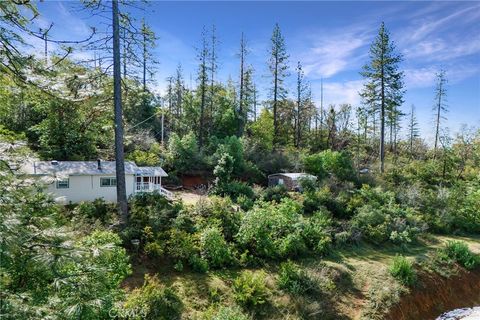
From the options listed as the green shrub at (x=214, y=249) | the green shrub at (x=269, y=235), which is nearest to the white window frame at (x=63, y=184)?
the green shrub at (x=214, y=249)

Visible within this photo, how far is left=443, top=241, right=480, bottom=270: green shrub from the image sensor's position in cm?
1489

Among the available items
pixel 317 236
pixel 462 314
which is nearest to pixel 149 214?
pixel 317 236

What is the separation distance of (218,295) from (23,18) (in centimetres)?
912

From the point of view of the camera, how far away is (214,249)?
1207cm

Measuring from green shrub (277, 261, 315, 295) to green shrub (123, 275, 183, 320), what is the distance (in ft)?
12.1

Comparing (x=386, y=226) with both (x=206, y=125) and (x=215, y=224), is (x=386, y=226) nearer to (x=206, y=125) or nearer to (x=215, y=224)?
(x=215, y=224)

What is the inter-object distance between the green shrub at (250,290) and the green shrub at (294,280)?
707mm

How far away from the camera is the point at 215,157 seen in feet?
80.2

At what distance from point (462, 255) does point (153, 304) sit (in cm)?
1432

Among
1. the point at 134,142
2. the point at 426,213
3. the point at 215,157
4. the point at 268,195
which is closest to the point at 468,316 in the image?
the point at 426,213

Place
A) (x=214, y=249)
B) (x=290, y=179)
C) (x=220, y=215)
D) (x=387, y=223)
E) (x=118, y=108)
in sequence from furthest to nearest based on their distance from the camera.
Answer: (x=290, y=179) < (x=387, y=223) < (x=220, y=215) < (x=118, y=108) < (x=214, y=249)

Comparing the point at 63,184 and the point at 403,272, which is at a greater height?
the point at 63,184

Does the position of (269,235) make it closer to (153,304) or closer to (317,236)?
(317,236)

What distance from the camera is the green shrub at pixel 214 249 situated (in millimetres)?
11928
